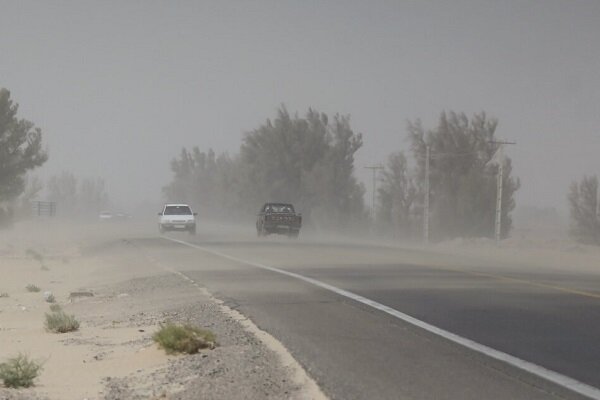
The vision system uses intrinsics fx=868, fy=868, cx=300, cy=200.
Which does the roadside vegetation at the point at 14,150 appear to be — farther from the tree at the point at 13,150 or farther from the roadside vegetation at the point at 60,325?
the roadside vegetation at the point at 60,325

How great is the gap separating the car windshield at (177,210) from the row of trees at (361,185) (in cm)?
1413

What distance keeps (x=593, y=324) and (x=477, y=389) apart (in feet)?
16.8

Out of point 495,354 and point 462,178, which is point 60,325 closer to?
point 495,354

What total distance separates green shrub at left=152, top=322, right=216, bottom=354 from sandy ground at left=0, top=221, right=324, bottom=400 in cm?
15

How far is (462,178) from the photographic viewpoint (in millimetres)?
56375

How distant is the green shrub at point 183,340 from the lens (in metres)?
10.3

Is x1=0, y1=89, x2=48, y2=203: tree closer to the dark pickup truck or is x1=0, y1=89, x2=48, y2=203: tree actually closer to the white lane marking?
the dark pickup truck

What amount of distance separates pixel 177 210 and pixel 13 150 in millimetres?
11387

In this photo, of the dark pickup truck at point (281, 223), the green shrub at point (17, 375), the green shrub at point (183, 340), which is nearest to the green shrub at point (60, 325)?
the green shrub at point (183, 340)

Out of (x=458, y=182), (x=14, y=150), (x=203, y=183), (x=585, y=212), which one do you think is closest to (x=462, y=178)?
(x=458, y=182)

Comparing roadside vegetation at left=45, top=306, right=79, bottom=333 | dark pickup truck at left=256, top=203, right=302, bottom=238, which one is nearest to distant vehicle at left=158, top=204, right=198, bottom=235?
dark pickup truck at left=256, top=203, right=302, bottom=238

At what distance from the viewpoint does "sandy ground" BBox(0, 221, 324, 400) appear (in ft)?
27.3

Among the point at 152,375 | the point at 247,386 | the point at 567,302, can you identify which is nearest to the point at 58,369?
the point at 152,375

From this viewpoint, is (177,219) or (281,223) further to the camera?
(177,219)
